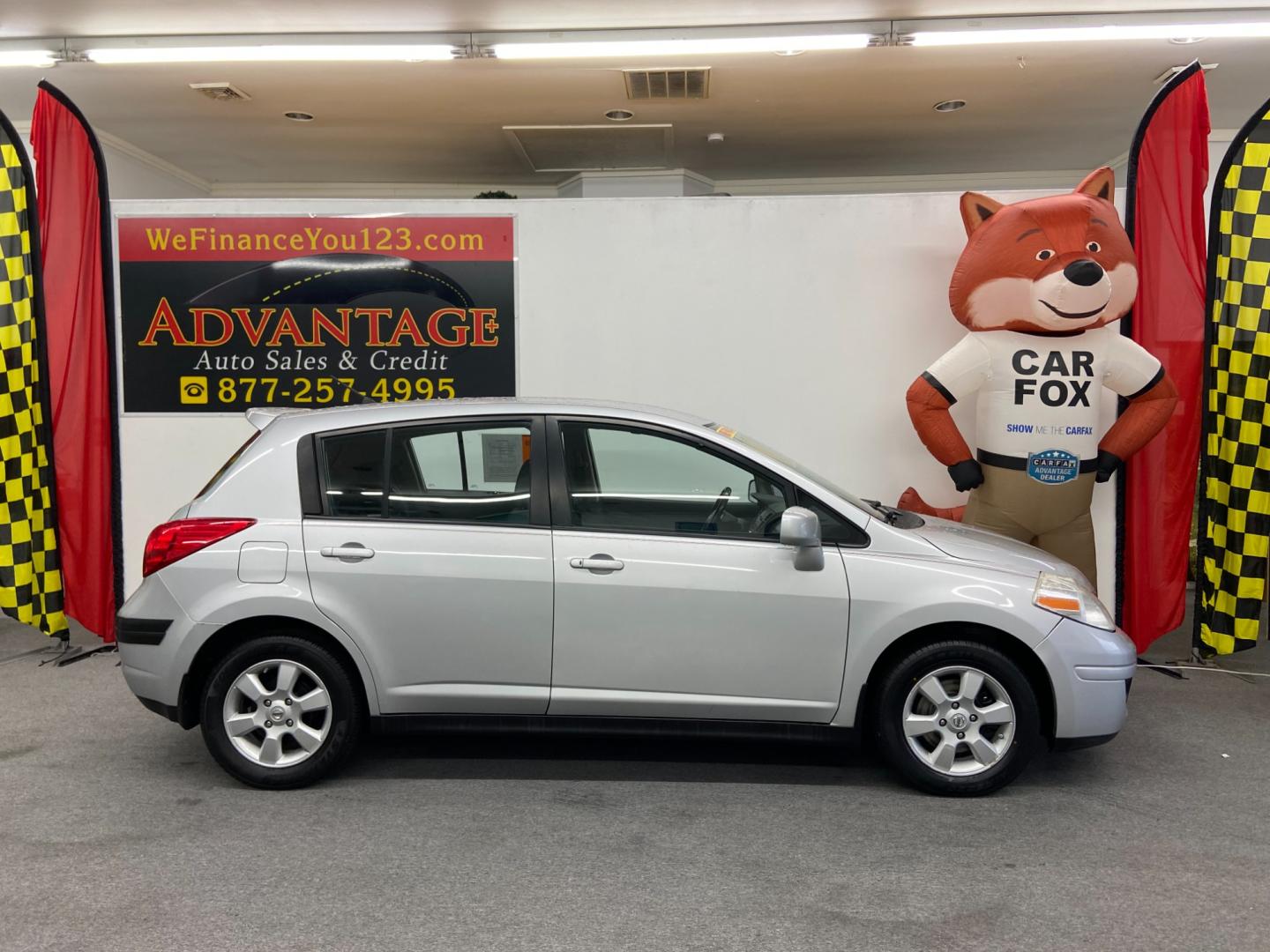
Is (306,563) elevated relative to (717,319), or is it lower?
lower

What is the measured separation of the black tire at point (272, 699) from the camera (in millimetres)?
3855

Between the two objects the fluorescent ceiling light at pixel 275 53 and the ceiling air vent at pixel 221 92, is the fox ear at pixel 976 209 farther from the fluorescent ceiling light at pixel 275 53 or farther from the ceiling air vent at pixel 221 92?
the ceiling air vent at pixel 221 92

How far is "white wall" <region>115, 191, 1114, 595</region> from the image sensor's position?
6.14 metres

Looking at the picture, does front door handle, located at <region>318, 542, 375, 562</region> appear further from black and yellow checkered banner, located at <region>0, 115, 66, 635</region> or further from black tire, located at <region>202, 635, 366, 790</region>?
black and yellow checkered banner, located at <region>0, 115, 66, 635</region>

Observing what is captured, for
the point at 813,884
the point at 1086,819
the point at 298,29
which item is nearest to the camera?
the point at 813,884

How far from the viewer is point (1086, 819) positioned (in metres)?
3.68

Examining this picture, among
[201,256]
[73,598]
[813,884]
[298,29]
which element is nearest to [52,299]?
[201,256]

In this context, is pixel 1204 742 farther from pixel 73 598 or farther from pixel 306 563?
pixel 73 598

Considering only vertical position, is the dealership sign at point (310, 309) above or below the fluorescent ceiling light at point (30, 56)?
below

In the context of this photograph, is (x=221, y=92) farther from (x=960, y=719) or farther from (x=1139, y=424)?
(x=960, y=719)

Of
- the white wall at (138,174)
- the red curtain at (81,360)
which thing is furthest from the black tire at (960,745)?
the white wall at (138,174)

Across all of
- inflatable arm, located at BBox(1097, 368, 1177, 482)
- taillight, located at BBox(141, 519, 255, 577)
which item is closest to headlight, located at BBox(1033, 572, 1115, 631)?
inflatable arm, located at BBox(1097, 368, 1177, 482)

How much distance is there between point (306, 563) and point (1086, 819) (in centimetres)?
301

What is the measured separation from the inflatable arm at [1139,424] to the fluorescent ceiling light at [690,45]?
3.36 meters
